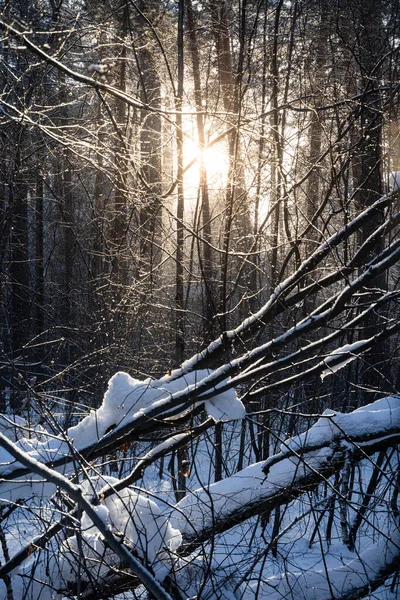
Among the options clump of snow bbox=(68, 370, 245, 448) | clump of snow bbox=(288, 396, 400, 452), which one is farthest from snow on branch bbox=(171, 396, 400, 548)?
clump of snow bbox=(68, 370, 245, 448)

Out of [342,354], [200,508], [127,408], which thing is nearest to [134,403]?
[127,408]

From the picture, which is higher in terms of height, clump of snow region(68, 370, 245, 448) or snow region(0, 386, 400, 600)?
clump of snow region(68, 370, 245, 448)

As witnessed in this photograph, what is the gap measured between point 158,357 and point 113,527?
481 centimetres

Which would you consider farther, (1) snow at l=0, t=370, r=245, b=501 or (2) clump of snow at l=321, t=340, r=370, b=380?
(2) clump of snow at l=321, t=340, r=370, b=380

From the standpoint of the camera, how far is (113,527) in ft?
9.61

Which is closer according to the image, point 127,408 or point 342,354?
point 127,408

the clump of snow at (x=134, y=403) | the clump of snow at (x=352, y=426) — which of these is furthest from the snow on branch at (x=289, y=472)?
the clump of snow at (x=134, y=403)

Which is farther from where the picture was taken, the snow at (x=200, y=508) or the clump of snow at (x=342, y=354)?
the clump of snow at (x=342, y=354)

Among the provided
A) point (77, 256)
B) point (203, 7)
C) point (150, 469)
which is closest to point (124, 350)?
point (150, 469)

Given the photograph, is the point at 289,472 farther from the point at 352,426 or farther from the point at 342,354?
the point at 342,354

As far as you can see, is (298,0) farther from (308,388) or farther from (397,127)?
(308,388)

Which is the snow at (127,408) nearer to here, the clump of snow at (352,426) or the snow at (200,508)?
the snow at (200,508)

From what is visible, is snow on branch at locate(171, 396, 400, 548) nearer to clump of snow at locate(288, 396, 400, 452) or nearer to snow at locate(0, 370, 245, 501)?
clump of snow at locate(288, 396, 400, 452)

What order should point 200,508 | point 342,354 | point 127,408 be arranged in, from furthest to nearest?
point 342,354, point 127,408, point 200,508
